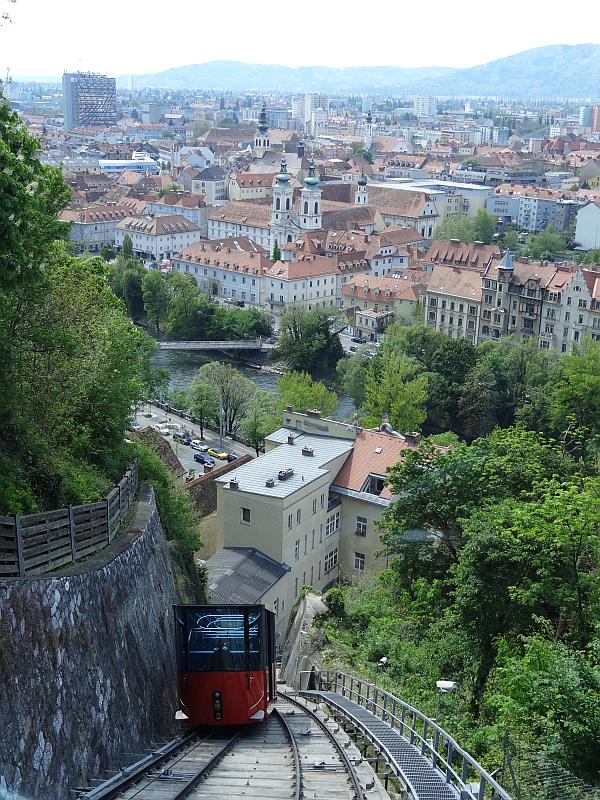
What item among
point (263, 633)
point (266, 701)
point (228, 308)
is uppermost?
point (263, 633)

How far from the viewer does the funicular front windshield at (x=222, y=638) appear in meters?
12.4

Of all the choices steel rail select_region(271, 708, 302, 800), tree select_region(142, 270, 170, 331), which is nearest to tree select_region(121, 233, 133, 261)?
tree select_region(142, 270, 170, 331)

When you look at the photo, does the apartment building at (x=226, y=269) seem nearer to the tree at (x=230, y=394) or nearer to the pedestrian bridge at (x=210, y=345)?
the pedestrian bridge at (x=210, y=345)

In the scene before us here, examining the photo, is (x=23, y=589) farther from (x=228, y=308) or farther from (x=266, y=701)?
(x=228, y=308)

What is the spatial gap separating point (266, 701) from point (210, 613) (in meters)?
1.50

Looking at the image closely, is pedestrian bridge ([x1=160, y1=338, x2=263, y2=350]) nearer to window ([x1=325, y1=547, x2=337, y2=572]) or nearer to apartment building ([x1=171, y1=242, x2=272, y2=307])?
apartment building ([x1=171, y1=242, x2=272, y2=307])

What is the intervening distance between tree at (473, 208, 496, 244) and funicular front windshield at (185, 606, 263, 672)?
86.4 metres

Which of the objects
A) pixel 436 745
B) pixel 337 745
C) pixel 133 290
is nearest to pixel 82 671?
pixel 337 745

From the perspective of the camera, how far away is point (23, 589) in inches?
358

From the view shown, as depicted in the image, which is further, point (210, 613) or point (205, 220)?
point (205, 220)

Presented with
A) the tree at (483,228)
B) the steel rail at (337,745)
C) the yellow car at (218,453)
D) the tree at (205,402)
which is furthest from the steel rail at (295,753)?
the tree at (483,228)

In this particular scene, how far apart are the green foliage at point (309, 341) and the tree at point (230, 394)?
14.7m

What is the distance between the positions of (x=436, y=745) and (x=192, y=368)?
5249 centimetres

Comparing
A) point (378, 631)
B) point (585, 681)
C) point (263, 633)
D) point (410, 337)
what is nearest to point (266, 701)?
point (263, 633)
